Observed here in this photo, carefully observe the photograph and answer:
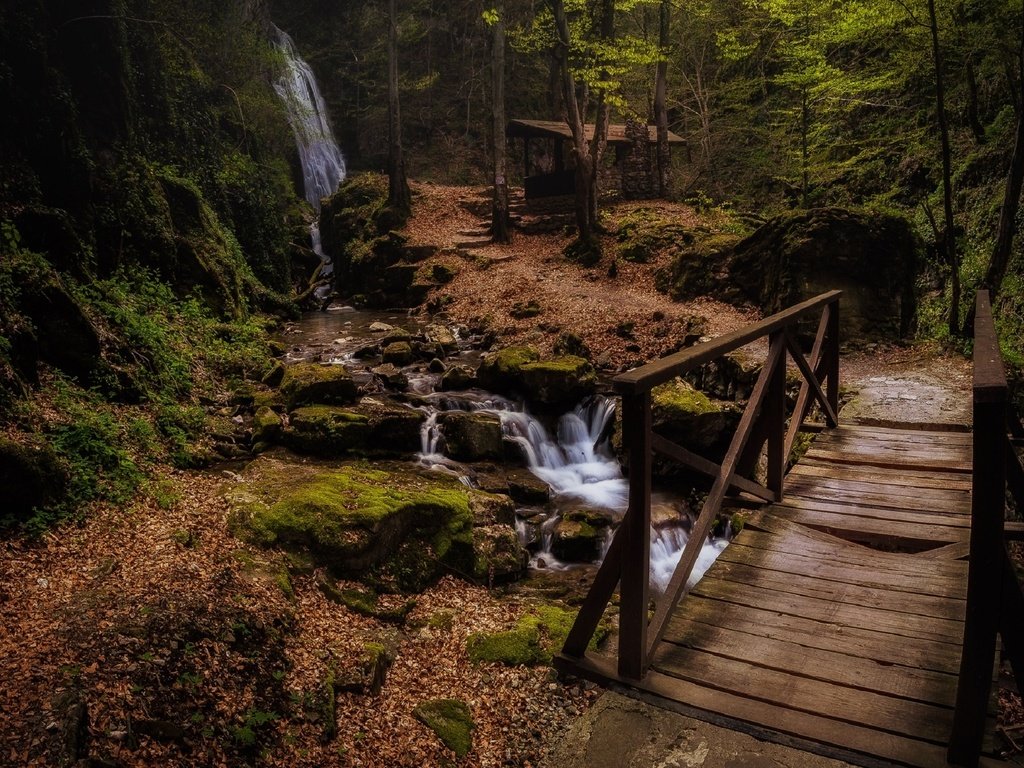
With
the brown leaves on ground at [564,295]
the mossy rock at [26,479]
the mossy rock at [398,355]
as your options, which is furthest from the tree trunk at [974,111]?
the mossy rock at [26,479]

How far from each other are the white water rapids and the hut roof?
1528cm

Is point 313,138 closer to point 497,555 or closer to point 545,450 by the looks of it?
point 545,450

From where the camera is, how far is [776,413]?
5020 mm

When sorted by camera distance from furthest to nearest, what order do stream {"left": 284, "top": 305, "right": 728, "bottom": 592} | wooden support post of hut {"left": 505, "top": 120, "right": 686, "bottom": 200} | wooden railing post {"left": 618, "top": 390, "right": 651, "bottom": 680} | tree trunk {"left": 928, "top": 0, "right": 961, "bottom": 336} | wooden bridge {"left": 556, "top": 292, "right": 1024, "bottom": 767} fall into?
wooden support post of hut {"left": 505, "top": 120, "right": 686, "bottom": 200}
tree trunk {"left": 928, "top": 0, "right": 961, "bottom": 336}
stream {"left": 284, "top": 305, "right": 728, "bottom": 592}
wooden railing post {"left": 618, "top": 390, "right": 651, "bottom": 680}
wooden bridge {"left": 556, "top": 292, "right": 1024, "bottom": 767}

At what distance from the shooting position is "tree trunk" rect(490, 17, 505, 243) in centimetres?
2173

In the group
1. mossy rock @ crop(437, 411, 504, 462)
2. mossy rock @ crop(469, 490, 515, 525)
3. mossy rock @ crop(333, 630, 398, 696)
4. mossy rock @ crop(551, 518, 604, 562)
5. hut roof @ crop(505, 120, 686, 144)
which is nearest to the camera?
mossy rock @ crop(333, 630, 398, 696)

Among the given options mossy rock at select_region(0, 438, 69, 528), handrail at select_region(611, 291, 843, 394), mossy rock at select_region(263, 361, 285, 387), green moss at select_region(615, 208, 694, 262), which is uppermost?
green moss at select_region(615, 208, 694, 262)

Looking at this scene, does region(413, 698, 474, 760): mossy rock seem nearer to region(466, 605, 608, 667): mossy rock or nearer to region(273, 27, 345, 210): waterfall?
region(466, 605, 608, 667): mossy rock

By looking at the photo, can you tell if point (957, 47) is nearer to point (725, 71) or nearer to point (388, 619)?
point (388, 619)

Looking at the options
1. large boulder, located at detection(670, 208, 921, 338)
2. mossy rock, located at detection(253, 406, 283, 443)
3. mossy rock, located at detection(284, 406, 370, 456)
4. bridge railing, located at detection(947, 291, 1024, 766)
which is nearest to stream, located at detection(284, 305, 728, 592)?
mossy rock, located at detection(284, 406, 370, 456)

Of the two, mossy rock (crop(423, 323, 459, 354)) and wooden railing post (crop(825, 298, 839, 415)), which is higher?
wooden railing post (crop(825, 298, 839, 415))

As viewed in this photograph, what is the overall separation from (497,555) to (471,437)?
9.58ft

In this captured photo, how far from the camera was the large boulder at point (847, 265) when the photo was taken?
12.9 m

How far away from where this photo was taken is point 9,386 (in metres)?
6.07
